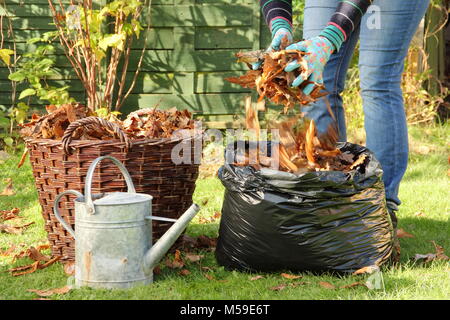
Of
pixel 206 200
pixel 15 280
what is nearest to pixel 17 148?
pixel 206 200

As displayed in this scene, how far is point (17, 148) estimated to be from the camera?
Answer: 5469 millimetres

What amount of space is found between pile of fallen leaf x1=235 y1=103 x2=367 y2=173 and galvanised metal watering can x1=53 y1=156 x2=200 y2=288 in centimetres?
47

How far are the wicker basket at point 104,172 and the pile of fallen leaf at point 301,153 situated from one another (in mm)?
284

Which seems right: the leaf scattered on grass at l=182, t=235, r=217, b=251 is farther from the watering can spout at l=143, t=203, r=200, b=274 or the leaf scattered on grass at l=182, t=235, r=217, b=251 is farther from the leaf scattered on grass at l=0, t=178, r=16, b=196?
the leaf scattered on grass at l=0, t=178, r=16, b=196

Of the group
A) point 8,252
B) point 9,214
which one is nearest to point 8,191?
point 9,214

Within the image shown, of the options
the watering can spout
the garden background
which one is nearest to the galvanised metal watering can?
the watering can spout

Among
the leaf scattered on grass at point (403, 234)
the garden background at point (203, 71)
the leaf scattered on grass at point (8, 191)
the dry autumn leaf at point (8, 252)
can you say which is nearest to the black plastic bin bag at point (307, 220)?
the leaf scattered on grass at point (403, 234)

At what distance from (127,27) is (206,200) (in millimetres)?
2000

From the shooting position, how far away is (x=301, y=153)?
8.90ft

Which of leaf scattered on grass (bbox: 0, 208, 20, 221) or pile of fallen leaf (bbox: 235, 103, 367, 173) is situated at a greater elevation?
pile of fallen leaf (bbox: 235, 103, 367, 173)

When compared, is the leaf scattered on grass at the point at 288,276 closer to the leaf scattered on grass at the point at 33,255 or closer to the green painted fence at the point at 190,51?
the leaf scattered on grass at the point at 33,255

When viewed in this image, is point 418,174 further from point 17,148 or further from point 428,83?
point 17,148

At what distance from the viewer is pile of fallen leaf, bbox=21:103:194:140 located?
2.76 m

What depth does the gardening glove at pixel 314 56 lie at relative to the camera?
2416 millimetres
